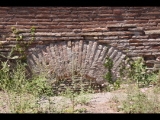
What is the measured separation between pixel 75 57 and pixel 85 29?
52 cm

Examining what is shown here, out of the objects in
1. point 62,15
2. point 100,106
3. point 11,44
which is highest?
point 62,15

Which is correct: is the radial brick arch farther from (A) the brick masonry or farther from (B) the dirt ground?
(B) the dirt ground

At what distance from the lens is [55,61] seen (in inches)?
235

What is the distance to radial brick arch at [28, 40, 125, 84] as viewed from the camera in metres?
5.95

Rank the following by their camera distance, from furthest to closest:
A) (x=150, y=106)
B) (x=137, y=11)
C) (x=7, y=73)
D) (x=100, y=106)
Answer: (x=137, y=11) < (x=7, y=73) < (x=100, y=106) < (x=150, y=106)

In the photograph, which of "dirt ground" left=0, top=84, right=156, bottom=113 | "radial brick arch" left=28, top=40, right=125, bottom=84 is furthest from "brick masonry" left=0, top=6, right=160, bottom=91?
"dirt ground" left=0, top=84, right=156, bottom=113

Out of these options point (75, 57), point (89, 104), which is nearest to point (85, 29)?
point (75, 57)

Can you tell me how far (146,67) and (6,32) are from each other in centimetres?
256

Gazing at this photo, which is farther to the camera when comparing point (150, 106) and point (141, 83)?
point (141, 83)

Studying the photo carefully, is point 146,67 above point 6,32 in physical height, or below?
below

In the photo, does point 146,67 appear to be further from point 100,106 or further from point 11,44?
point 11,44

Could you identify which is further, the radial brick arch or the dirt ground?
the radial brick arch

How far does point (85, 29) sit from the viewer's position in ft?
19.8

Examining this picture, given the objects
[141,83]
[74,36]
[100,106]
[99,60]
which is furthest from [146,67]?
[100,106]
